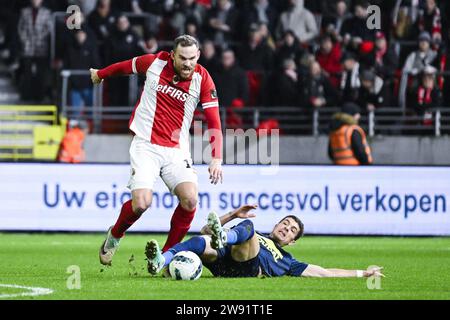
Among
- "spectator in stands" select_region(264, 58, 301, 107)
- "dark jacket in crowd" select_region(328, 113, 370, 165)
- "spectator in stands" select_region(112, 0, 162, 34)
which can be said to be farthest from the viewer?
"spectator in stands" select_region(112, 0, 162, 34)

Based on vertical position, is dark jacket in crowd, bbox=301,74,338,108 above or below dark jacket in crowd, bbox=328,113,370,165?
above

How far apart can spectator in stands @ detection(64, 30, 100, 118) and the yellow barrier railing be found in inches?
24.0

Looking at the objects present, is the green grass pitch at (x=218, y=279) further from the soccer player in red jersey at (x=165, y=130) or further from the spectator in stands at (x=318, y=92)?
the spectator in stands at (x=318, y=92)

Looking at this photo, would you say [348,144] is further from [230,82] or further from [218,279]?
[218,279]

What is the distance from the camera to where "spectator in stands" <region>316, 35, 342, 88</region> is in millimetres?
22891

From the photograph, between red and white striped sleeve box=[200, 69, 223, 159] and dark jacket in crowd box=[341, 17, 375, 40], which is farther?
dark jacket in crowd box=[341, 17, 375, 40]

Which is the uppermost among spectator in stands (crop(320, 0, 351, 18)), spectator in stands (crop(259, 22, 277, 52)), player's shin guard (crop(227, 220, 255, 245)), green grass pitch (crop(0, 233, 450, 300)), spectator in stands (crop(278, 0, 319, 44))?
spectator in stands (crop(320, 0, 351, 18))

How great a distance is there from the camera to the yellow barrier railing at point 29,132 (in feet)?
76.6

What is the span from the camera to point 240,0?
80.9ft

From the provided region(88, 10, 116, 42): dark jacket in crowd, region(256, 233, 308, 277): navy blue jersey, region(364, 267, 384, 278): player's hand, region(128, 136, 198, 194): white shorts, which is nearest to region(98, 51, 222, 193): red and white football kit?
region(128, 136, 198, 194): white shorts

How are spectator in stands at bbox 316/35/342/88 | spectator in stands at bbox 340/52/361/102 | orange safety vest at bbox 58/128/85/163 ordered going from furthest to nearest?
spectator in stands at bbox 316/35/342/88, spectator in stands at bbox 340/52/361/102, orange safety vest at bbox 58/128/85/163

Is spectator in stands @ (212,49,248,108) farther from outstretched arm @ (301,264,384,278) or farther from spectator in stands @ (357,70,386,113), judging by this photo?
outstretched arm @ (301,264,384,278)
